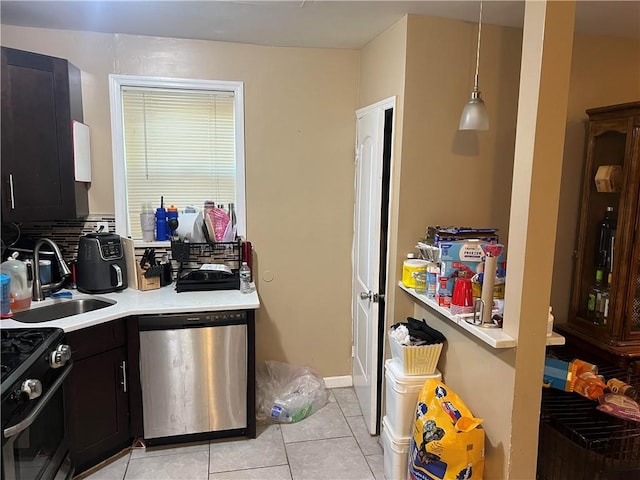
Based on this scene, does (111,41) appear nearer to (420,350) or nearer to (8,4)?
(8,4)

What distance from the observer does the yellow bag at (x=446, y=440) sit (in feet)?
5.74

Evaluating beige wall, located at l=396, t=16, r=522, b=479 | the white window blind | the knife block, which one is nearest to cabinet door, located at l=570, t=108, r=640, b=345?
beige wall, located at l=396, t=16, r=522, b=479

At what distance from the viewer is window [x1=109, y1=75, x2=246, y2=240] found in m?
2.86

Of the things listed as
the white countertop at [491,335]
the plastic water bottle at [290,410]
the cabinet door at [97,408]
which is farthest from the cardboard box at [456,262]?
the cabinet door at [97,408]

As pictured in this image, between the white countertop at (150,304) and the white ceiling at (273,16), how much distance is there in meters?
1.55

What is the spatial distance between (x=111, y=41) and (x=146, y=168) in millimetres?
787

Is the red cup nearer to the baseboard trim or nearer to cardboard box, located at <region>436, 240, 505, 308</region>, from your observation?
cardboard box, located at <region>436, 240, 505, 308</region>

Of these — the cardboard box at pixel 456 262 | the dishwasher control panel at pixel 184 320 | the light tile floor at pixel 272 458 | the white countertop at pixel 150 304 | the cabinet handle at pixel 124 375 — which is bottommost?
the light tile floor at pixel 272 458

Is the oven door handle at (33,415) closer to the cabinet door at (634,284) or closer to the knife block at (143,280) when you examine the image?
the knife block at (143,280)

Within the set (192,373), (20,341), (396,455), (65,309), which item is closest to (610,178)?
(396,455)

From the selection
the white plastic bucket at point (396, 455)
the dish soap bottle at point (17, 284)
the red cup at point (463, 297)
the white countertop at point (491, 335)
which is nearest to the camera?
the white countertop at point (491, 335)

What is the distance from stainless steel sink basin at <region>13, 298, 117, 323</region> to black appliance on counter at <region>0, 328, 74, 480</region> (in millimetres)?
425

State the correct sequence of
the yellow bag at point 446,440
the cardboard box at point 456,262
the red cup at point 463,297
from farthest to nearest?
the cardboard box at point 456,262
the red cup at point 463,297
the yellow bag at point 446,440

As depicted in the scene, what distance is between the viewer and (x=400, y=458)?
7.02 ft
